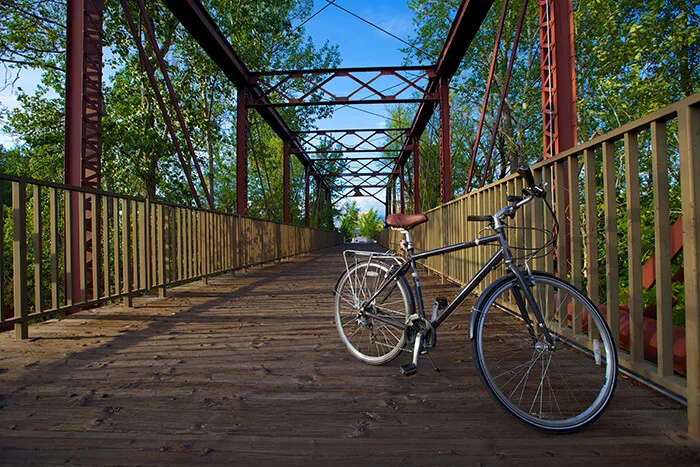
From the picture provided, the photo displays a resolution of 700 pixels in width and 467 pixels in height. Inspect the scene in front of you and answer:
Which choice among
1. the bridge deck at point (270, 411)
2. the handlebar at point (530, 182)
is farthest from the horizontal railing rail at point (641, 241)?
the handlebar at point (530, 182)

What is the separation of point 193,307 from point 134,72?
28.6 feet

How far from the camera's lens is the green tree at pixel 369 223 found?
5237 centimetres

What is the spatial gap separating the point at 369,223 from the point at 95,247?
50.3m

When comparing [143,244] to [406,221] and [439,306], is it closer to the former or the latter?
[406,221]

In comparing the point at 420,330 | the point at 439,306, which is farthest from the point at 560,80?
the point at 420,330

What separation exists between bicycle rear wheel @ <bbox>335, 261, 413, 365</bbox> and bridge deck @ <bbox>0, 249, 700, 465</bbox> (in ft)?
0.39

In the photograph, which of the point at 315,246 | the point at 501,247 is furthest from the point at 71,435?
the point at 315,246

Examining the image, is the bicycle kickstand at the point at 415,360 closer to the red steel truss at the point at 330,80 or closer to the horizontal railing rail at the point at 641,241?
the horizontal railing rail at the point at 641,241

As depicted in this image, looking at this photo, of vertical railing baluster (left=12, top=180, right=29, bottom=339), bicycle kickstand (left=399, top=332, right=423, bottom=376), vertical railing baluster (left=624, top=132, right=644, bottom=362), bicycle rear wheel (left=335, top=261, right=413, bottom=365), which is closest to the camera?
vertical railing baluster (left=624, top=132, right=644, bottom=362)

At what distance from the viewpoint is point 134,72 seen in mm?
10625

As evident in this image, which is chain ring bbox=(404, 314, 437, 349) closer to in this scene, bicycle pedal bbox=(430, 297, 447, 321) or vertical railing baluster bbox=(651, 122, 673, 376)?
bicycle pedal bbox=(430, 297, 447, 321)

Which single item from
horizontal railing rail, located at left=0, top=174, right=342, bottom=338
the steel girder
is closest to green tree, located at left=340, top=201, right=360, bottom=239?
the steel girder

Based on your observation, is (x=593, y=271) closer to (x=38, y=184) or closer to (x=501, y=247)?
(x=501, y=247)

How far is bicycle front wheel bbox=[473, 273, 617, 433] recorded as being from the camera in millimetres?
1541
